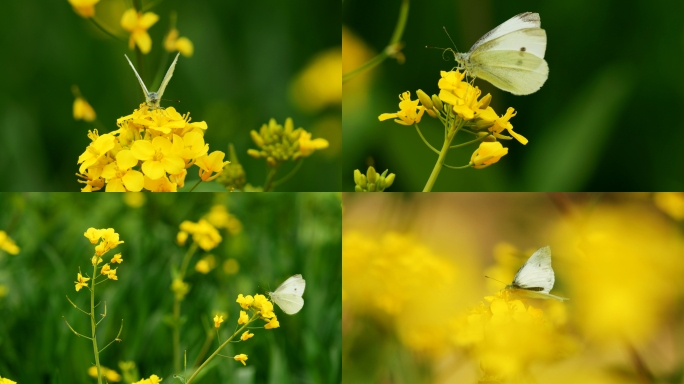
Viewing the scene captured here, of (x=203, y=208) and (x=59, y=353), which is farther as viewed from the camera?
(x=203, y=208)

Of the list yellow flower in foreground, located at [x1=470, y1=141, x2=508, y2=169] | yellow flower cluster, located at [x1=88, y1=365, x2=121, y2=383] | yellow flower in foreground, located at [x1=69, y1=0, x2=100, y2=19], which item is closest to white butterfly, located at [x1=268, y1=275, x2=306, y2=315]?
yellow flower cluster, located at [x1=88, y1=365, x2=121, y2=383]

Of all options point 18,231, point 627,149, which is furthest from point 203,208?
point 627,149

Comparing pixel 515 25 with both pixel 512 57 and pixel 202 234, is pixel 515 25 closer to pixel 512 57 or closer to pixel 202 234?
pixel 512 57

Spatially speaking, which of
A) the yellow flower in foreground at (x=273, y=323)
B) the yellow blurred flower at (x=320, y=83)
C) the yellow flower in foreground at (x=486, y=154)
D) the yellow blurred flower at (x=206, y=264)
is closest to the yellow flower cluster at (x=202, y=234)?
the yellow blurred flower at (x=206, y=264)

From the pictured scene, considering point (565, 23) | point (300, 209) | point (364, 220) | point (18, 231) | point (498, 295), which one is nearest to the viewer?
point (498, 295)

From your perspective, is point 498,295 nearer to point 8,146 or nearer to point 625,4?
point 625,4

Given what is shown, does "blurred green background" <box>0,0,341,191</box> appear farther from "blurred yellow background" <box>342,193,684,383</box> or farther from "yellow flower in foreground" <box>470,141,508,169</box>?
"yellow flower in foreground" <box>470,141,508,169</box>
